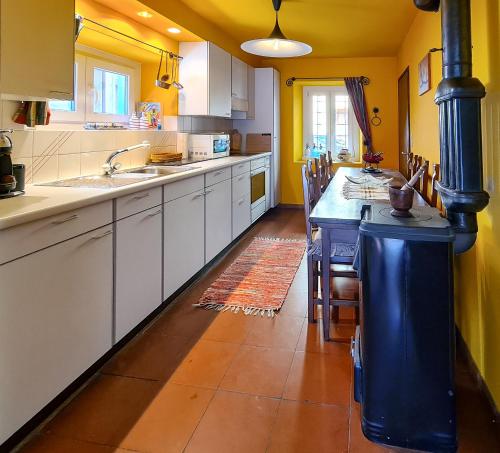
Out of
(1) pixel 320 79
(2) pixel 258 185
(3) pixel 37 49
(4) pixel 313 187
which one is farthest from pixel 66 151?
(1) pixel 320 79

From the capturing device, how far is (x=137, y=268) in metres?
2.42

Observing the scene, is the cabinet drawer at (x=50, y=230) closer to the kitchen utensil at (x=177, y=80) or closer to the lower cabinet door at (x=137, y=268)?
the lower cabinet door at (x=137, y=268)

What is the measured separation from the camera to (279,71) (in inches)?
263

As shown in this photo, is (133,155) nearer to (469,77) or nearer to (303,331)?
(303,331)

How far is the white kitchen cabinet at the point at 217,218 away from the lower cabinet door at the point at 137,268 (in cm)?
93

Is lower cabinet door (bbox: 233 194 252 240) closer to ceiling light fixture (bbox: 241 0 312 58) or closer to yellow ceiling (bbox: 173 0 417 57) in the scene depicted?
ceiling light fixture (bbox: 241 0 312 58)

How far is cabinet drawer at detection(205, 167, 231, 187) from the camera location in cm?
355

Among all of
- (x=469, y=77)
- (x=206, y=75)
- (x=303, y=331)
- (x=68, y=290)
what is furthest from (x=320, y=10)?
(x=68, y=290)

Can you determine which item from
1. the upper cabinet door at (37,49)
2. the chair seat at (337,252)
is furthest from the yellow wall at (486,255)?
the upper cabinet door at (37,49)

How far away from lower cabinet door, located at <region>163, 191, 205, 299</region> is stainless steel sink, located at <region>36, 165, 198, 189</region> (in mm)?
260

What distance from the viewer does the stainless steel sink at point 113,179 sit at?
7.85 ft

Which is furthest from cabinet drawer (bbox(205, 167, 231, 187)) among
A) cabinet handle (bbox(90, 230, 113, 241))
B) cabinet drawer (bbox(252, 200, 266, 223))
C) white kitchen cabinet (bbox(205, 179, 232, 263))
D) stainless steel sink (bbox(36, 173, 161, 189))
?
cabinet handle (bbox(90, 230, 113, 241))

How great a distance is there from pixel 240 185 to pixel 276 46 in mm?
1617

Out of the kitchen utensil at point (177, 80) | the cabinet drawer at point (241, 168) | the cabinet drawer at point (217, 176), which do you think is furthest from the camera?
the cabinet drawer at point (241, 168)
